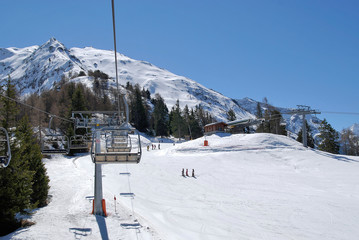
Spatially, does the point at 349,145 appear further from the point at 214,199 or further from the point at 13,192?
the point at 13,192

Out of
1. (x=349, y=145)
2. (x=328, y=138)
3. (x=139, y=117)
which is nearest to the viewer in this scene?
(x=328, y=138)

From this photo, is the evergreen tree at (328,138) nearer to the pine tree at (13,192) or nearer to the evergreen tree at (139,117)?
the evergreen tree at (139,117)

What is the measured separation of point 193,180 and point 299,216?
40.9 feet

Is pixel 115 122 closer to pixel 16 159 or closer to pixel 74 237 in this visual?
pixel 16 159

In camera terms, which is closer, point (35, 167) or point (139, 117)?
point (35, 167)

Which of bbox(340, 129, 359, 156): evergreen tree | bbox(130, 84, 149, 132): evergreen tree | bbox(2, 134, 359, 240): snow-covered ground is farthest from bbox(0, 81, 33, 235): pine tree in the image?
bbox(340, 129, 359, 156): evergreen tree

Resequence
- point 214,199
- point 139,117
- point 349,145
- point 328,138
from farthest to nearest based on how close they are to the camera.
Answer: point 139,117
point 349,145
point 328,138
point 214,199

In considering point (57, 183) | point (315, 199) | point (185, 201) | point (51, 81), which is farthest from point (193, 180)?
point (51, 81)

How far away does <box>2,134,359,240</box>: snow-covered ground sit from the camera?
1381cm

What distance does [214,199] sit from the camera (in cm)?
2048

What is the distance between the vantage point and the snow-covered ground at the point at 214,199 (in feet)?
45.3

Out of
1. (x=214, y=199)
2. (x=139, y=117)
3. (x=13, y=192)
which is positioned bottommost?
(x=214, y=199)

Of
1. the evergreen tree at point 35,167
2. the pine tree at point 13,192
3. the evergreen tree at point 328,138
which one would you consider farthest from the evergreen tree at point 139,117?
the pine tree at point 13,192

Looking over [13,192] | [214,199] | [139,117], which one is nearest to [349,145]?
[139,117]
